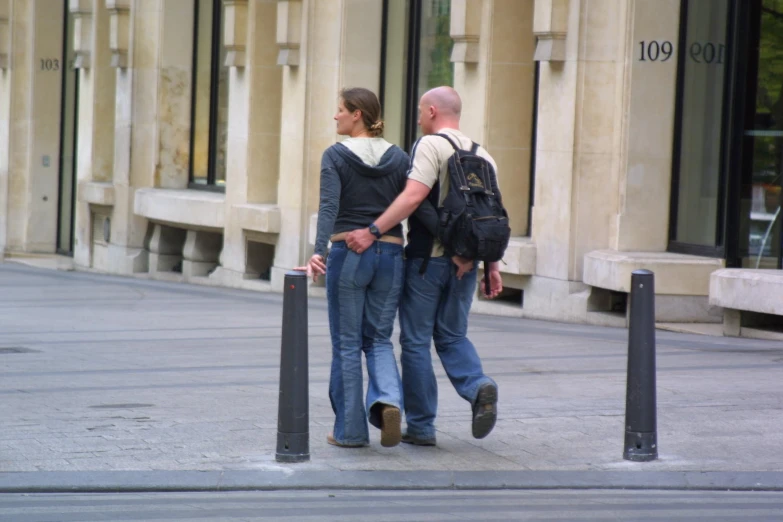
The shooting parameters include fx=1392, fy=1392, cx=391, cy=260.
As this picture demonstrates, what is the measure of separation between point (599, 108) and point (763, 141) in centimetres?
142

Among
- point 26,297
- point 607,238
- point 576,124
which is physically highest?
point 576,124

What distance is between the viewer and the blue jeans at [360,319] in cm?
657

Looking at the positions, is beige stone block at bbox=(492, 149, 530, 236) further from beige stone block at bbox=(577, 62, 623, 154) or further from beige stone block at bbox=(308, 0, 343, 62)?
beige stone block at bbox=(308, 0, 343, 62)

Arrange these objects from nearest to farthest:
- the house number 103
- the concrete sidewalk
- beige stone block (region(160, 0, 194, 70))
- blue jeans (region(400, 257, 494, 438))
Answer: the concrete sidewalk, blue jeans (region(400, 257, 494, 438)), beige stone block (region(160, 0, 194, 70)), the house number 103

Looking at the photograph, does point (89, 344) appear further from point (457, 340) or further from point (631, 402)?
point (631, 402)

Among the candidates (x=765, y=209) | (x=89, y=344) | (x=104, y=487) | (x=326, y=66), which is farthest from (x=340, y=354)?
(x=326, y=66)

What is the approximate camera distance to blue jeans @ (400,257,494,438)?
6.67 meters

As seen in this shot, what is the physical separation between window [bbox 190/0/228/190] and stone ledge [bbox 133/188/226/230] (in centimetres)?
34

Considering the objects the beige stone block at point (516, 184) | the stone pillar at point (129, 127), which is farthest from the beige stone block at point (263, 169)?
the beige stone block at point (516, 184)

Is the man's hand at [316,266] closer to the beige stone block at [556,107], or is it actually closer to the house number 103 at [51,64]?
the beige stone block at [556,107]

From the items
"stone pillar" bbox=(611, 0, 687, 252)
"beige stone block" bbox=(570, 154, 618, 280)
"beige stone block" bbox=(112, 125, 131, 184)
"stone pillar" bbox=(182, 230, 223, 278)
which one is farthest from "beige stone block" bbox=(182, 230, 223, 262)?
"stone pillar" bbox=(611, 0, 687, 252)

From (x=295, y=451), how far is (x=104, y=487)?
0.90 m

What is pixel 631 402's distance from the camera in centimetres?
641

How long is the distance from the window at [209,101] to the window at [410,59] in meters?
3.57
